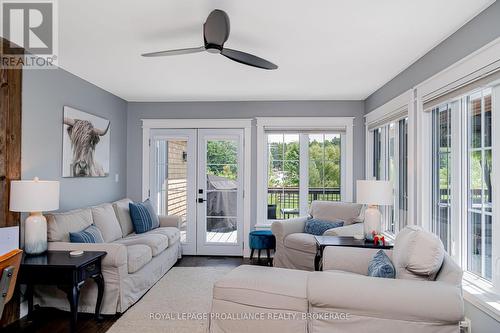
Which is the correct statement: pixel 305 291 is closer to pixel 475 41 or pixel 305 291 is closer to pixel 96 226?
pixel 475 41

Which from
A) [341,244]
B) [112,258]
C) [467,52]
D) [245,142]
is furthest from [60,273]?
[467,52]

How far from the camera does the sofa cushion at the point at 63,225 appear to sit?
121 inches

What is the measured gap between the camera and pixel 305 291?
2.02 metres

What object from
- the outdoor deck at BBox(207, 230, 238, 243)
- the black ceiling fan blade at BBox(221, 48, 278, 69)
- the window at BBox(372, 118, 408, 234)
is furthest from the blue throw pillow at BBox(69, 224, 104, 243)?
the window at BBox(372, 118, 408, 234)

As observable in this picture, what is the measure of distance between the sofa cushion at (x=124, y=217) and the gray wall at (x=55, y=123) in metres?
0.30

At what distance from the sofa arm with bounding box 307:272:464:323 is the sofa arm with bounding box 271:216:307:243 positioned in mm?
2321

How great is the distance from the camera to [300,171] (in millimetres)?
5102

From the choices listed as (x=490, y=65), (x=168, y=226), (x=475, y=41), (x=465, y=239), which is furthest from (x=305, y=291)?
(x=168, y=226)

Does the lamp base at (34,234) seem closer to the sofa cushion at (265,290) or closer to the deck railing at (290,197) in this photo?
the sofa cushion at (265,290)

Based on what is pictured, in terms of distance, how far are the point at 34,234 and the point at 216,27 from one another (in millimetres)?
2262

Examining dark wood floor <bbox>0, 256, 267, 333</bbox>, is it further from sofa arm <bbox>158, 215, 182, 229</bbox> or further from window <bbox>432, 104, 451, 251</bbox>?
window <bbox>432, 104, 451, 251</bbox>

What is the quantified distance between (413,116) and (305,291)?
2.19 metres

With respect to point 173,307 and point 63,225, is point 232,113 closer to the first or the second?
point 63,225

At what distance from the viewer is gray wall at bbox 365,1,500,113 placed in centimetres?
213
